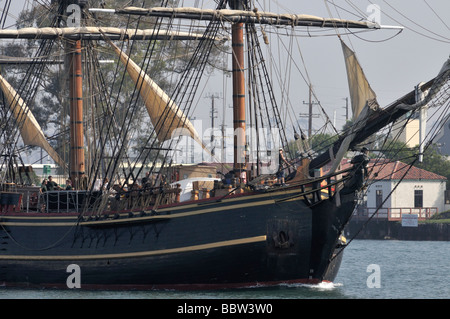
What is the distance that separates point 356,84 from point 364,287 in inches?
289

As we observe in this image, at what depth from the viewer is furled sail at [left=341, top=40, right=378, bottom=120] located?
31500 mm

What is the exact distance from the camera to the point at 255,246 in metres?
30.6

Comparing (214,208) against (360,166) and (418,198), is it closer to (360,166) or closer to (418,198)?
(360,166)

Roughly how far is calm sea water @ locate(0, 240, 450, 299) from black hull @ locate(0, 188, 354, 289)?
1.98 ft

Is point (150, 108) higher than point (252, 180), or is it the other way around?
point (150, 108)

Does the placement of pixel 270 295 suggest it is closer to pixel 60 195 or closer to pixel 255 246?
pixel 255 246

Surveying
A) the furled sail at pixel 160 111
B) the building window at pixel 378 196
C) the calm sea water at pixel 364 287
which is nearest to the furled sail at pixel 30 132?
the furled sail at pixel 160 111

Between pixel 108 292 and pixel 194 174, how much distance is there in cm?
582

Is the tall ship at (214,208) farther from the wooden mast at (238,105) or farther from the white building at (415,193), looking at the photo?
the white building at (415,193)

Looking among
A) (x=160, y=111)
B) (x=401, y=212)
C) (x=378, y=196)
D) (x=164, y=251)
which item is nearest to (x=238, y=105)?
(x=164, y=251)

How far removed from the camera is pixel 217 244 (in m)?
31.1

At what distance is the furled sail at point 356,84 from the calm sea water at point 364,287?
5.63 meters
